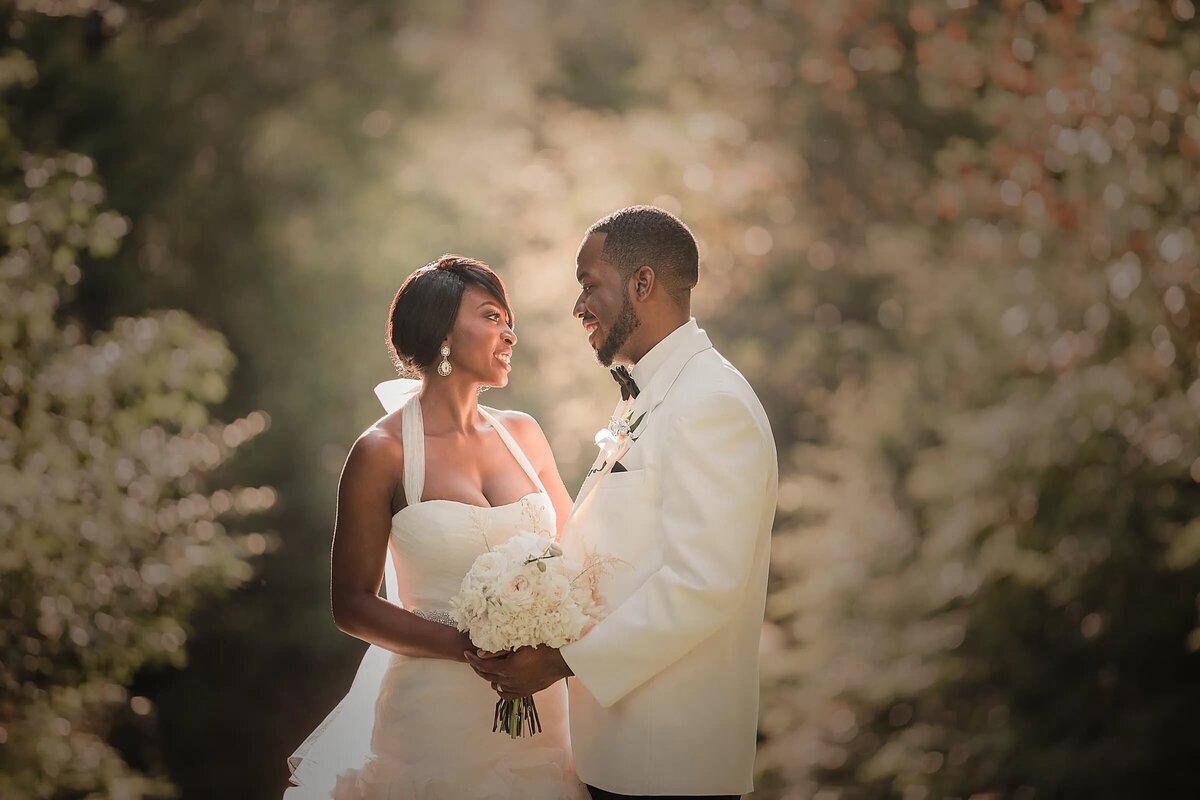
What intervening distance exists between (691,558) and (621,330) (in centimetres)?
62

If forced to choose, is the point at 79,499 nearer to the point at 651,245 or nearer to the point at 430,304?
the point at 430,304

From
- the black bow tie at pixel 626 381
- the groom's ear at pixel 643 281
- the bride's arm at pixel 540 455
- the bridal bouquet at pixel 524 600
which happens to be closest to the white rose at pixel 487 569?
the bridal bouquet at pixel 524 600

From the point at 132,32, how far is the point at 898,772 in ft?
21.5

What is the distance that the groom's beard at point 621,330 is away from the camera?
2.66 metres

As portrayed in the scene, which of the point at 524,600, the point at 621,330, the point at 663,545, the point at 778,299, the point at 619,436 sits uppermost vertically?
the point at 778,299

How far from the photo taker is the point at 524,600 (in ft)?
7.71

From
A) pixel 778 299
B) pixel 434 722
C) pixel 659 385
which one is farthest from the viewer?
pixel 778 299

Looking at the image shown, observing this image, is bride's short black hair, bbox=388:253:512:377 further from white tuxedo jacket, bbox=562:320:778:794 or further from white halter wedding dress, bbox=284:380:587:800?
white tuxedo jacket, bbox=562:320:778:794

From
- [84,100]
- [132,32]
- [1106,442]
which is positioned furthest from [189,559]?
[1106,442]

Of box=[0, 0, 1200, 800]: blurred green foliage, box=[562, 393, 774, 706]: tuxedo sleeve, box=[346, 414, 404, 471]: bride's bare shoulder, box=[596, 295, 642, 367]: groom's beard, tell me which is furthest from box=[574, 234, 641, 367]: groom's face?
box=[0, 0, 1200, 800]: blurred green foliage

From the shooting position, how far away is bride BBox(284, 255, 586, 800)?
2.81m

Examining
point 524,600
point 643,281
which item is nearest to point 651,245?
point 643,281

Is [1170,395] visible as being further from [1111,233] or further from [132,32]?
[132,32]

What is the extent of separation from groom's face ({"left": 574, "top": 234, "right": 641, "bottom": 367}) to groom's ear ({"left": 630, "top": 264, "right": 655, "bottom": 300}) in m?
0.02
